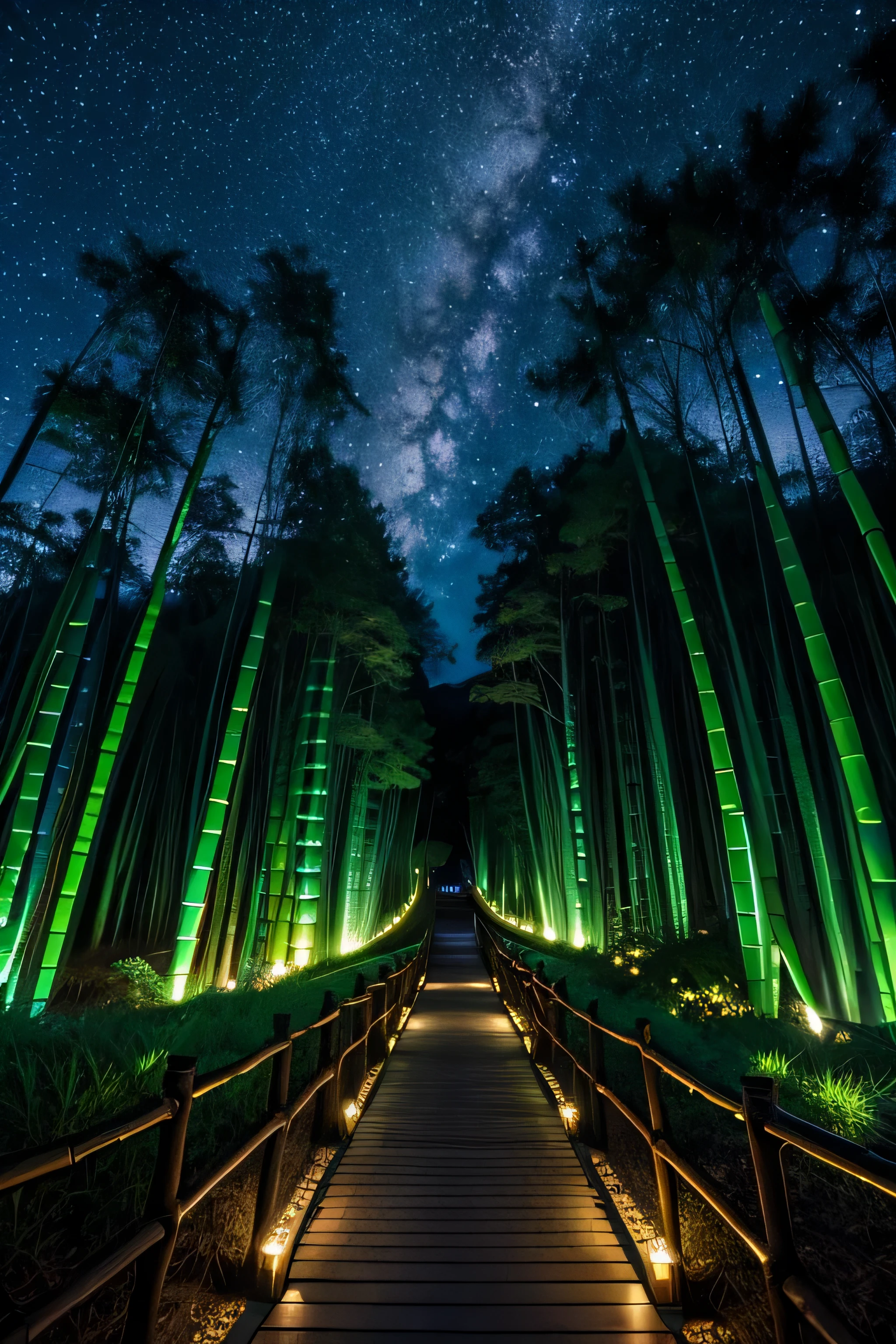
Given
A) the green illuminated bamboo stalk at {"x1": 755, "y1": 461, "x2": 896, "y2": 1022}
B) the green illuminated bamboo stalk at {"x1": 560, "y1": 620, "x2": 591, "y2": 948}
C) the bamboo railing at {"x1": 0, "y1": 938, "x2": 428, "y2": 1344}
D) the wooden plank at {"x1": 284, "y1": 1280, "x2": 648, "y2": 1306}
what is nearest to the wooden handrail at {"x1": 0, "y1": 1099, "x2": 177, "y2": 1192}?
the bamboo railing at {"x1": 0, "y1": 938, "x2": 428, "y2": 1344}

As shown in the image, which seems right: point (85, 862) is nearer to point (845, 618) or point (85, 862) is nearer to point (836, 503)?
point (845, 618)

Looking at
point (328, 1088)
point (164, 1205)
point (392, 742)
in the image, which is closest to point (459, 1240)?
point (328, 1088)

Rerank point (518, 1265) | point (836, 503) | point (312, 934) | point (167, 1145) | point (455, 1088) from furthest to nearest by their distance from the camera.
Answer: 1. point (312, 934)
2. point (836, 503)
3. point (455, 1088)
4. point (518, 1265)
5. point (167, 1145)

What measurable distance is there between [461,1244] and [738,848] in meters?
3.45

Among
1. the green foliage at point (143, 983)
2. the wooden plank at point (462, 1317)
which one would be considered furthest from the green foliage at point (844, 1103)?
the green foliage at point (143, 983)

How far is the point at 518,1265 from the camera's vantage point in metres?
2.10

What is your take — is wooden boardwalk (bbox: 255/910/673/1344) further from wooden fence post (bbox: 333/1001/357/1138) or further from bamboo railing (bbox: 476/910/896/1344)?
bamboo railing (bbox: 476/910/896/1344)

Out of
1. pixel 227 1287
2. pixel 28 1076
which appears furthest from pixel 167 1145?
pixel 28 1076

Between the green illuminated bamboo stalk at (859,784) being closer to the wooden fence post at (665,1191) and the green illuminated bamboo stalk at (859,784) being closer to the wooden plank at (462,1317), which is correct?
the wooden fence post at (665,1191)

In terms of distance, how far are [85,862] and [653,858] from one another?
667cm

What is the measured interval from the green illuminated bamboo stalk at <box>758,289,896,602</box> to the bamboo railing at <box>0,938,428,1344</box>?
4.23 meters

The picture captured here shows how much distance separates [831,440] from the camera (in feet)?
13.8

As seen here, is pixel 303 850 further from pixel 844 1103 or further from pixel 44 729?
pixel 844 1103

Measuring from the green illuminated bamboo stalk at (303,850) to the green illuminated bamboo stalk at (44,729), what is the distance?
2828mm
